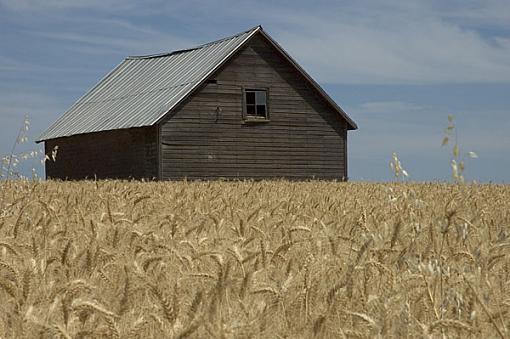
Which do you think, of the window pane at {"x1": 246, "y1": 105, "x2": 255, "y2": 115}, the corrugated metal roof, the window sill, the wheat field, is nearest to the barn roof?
the corrugated metal roof

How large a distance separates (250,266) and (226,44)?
3082 centimetres

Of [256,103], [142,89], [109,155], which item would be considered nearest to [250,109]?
[256,103]

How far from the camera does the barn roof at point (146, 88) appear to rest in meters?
31.9

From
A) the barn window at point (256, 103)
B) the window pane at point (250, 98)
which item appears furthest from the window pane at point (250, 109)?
the window pane at point (250, 98)

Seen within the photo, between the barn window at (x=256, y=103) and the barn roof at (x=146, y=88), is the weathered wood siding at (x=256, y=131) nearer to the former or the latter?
the barn window at (x=256, y=103)

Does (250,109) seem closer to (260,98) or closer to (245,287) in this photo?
(260,98)

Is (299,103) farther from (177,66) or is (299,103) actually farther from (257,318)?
(257,318)

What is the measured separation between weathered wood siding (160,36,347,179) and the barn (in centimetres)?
4

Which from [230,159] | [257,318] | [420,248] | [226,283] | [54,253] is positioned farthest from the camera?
[230,159]

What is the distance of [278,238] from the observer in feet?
20.5

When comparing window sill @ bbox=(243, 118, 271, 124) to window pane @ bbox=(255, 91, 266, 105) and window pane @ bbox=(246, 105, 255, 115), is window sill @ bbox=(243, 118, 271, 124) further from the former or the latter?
window pane @ bbox=(255, 91, 266, 105)

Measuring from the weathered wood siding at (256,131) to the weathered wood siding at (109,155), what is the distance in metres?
1.15

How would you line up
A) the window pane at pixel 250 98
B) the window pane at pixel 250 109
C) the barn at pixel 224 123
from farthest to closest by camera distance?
the window pane at pixel 250 98 < the window pane at pixel 250 109 < the barn at pixel 224 123

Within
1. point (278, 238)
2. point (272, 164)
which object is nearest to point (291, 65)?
point (272, 164)
